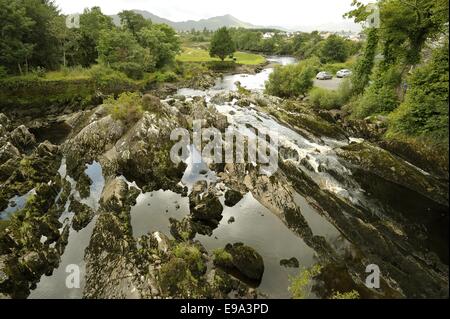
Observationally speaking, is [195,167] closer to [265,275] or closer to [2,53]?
[265,275]

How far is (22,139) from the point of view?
3516 centimetres

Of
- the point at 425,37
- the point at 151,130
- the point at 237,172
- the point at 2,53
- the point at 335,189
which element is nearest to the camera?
the point at 335,189

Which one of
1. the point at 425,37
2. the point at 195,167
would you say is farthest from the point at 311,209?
the point at 425,37

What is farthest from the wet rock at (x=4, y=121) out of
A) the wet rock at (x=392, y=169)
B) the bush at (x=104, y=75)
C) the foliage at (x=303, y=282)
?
the wet rock at (x=392, y=169)

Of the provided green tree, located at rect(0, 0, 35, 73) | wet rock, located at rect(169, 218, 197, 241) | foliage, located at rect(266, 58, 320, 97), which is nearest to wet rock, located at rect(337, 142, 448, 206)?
wet rock, located at rect(169, 218, 197, 241)

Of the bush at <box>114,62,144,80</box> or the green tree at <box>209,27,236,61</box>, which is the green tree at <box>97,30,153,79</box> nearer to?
the bush at <box>114,62,144,80</box>

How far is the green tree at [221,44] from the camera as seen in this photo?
103 m

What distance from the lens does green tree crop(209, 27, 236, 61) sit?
103m

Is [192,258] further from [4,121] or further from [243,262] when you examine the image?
[4,121]

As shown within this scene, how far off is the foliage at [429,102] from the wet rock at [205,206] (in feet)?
48.2

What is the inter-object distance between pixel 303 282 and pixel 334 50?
94.6m

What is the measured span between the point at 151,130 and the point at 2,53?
3910 centimetres

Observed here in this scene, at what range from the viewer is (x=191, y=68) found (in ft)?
304

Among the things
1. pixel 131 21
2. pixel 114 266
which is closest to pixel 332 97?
pixel 114 266
